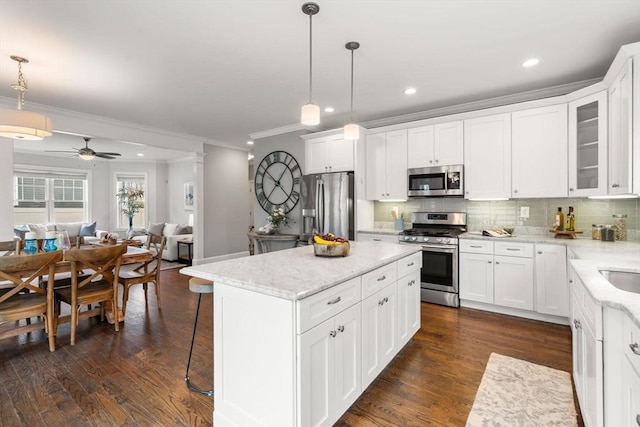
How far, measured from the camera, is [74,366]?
8.10ft

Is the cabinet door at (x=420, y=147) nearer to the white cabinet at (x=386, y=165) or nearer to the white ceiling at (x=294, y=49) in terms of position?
the white cabinet at (x=386, y=165)

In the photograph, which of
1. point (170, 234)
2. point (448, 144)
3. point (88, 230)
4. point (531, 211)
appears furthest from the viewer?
point (88, 230)

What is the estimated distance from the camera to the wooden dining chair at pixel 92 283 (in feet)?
9.27

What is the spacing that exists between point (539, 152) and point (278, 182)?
13.0 ft

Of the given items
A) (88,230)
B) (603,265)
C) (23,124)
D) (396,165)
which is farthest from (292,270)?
(88,230)

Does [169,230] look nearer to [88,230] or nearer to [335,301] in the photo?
[88,230]

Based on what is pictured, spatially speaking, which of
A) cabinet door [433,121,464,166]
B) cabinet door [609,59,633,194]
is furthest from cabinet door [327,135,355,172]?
cabinet door [609,59,633,194]

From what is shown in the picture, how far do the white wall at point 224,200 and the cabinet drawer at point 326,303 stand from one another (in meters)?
5.34

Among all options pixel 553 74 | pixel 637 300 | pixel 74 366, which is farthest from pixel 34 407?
pixel 553 74

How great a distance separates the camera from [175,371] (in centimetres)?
239

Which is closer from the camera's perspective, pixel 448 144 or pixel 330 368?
pixel 330 368

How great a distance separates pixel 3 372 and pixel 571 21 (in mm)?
5228

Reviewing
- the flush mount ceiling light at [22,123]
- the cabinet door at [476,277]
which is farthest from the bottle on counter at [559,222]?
the flush mount ceiling light at [22,123]

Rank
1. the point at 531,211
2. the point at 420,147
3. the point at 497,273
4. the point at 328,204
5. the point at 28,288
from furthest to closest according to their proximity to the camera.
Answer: the point at 328,204 < the point at 420,147 < the point at 531,211 < the point at 497,273 < the point at 28,288
